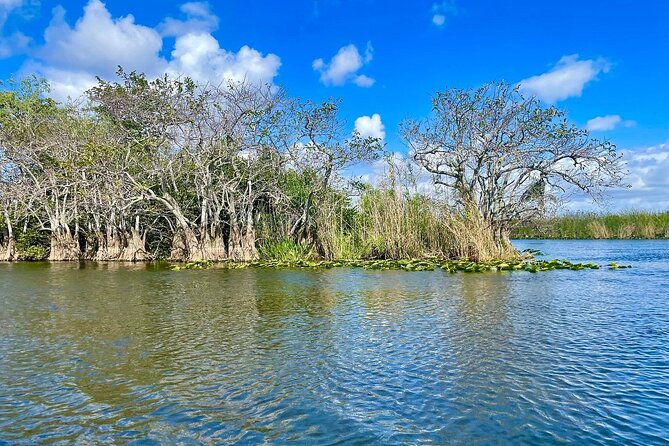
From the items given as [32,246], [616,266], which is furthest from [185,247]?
[616,266]

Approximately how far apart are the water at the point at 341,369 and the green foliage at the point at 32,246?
18949 millimetres

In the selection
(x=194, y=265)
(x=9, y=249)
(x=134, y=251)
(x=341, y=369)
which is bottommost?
(x=341, y=369)

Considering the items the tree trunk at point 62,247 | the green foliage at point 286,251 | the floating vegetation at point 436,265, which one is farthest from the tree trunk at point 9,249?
the green foliage at point 286,251

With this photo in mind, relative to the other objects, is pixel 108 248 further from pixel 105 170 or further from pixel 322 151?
pixel 322 151

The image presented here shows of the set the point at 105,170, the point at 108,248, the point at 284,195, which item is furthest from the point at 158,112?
the point at 108,248

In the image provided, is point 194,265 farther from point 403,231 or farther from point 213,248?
point 403,231

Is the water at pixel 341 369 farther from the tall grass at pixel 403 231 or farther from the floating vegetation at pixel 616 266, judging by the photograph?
the tall grass at pixel 403 231

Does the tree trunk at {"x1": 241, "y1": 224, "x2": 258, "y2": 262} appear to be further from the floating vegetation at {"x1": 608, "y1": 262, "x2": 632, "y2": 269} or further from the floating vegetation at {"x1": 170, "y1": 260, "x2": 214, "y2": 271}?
the floating vegetation at {"x1": 608, "y1": 262, "x2": 632, "y2": 269}

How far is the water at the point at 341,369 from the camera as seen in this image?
4105mm

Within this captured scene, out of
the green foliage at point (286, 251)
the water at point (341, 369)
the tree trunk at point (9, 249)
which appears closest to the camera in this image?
the water at point (341, 369)

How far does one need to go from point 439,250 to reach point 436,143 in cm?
458

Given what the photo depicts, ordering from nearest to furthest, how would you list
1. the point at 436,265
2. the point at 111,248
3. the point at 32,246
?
the point at 436,265, the point at 111,248, the point at 32,246

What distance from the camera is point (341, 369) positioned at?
570cm

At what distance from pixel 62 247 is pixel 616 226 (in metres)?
39.1
